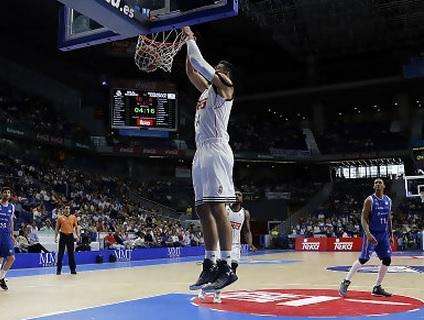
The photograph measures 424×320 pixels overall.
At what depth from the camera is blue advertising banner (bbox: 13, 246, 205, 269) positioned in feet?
58.7

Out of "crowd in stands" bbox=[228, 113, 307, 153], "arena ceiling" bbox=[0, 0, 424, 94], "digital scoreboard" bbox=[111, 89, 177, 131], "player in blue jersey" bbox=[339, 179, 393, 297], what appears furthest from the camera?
"crowd in stands" bbox=[228, 113, 307, 153]

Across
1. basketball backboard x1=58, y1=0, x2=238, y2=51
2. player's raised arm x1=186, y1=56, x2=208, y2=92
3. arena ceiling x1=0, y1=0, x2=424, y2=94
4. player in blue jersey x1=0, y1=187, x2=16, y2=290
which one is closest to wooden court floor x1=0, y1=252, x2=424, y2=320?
player in blue jersey x1=0, y1=187, x2=16, y2=290

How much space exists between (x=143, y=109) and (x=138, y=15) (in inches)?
833

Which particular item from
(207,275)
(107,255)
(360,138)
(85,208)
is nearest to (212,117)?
(207,275)

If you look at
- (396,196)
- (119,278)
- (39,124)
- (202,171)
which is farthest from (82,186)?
(202,171)

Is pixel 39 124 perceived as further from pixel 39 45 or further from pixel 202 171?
pixel 202 171

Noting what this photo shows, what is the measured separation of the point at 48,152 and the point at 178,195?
969 cm

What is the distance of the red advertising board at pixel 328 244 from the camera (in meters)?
32.0

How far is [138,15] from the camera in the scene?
298 inches

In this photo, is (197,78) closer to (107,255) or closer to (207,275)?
(207,275)

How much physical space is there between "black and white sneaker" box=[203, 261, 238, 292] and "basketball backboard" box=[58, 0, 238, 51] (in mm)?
3556

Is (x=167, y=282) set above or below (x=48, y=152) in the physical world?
below

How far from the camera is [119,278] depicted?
13312 millimetres

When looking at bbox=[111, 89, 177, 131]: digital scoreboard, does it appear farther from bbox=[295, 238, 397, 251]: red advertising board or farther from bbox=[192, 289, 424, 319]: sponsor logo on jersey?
bbox=[192, 289, 424, 319]: sponsor logo on jersey
